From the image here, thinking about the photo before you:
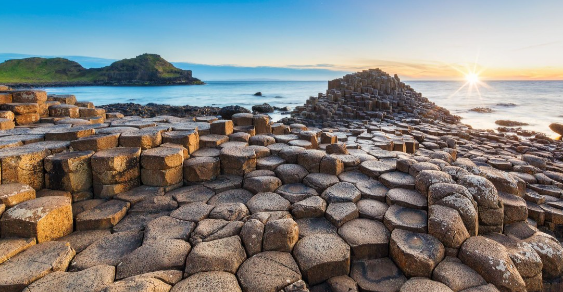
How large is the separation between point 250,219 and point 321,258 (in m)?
0.83

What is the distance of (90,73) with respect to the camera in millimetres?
96312

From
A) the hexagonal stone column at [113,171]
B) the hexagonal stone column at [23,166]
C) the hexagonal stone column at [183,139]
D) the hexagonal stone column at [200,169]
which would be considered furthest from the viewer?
the hexagonal stone column at [183,139]

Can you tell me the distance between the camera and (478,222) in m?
3.18

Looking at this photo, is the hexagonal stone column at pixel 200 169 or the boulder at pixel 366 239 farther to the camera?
the hexagonal stone column at pixel 200 169

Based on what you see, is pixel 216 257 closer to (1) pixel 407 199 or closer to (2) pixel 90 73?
(1) pixel 407 199

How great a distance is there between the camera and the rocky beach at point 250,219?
2430 millimetres

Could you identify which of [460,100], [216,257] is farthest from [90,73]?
[216,257]

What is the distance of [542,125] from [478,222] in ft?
69.2

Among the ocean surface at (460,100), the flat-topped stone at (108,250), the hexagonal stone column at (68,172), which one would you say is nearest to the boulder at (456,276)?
the flat-topped stone at (108,250)

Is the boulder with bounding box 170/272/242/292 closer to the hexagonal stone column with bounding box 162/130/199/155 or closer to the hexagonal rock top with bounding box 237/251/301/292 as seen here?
the hexagonal rock top with bounding box 237/251/301/292

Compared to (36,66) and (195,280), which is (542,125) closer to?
(195,280)

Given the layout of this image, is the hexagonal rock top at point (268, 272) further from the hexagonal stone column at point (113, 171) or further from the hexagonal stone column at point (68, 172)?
the hexagonal stone column at point (68, 172)

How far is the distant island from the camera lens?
88.4m

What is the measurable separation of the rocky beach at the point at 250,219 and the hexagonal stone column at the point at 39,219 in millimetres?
12
